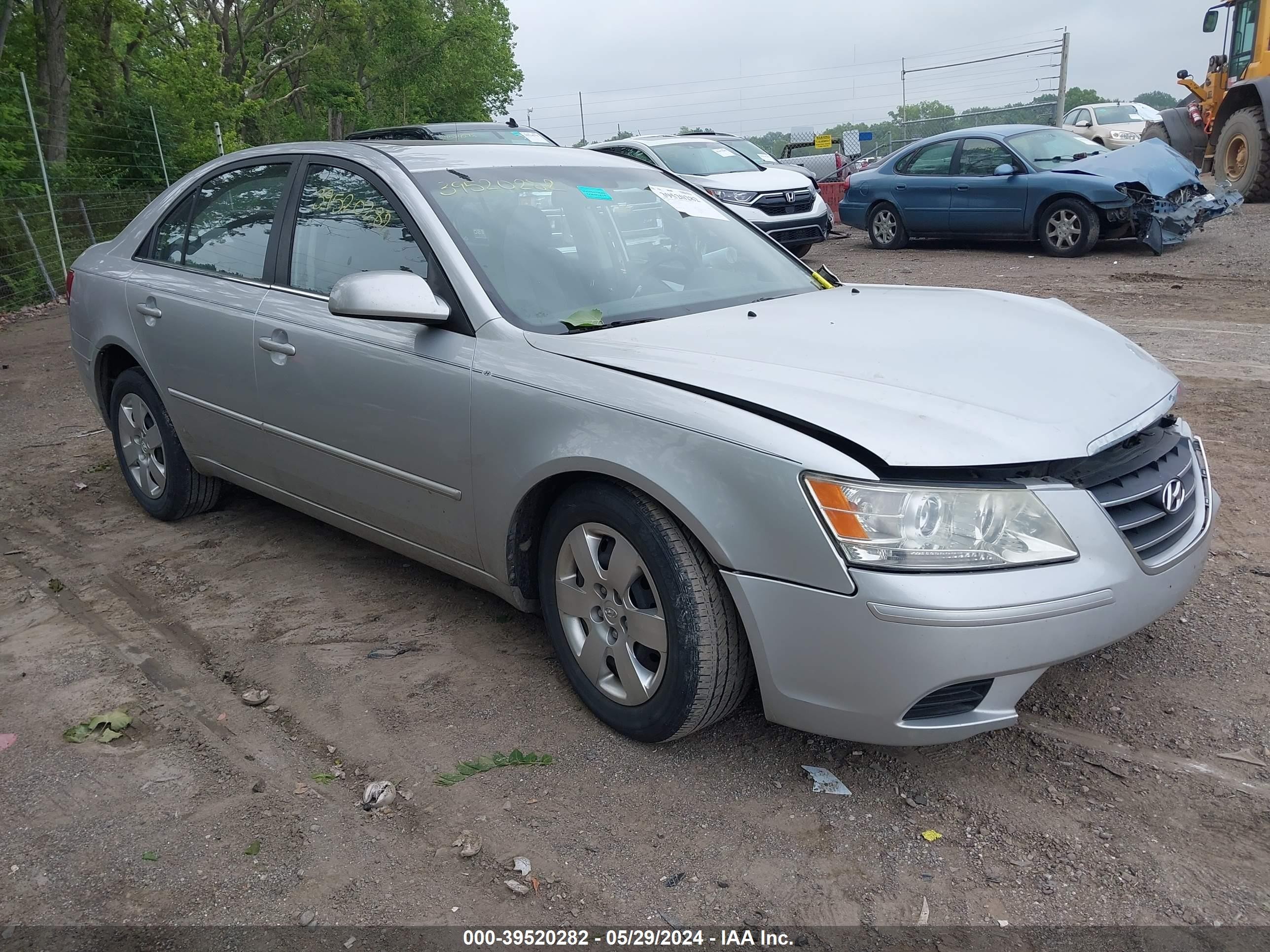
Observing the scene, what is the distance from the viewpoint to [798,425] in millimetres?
2559

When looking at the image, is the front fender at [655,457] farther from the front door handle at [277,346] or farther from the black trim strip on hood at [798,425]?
the front door handle at [277,346]

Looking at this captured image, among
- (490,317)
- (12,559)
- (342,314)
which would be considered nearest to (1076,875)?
(490,317)

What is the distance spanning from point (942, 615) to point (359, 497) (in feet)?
7.04

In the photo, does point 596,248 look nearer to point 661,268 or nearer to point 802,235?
point 661,268

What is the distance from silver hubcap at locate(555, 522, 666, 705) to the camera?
2.86m

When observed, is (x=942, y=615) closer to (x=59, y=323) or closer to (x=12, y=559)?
(x=12, y=559)

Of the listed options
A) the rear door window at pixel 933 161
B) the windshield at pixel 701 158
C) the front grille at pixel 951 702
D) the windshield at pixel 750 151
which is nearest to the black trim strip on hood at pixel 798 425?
the front grille at pixel 951 702

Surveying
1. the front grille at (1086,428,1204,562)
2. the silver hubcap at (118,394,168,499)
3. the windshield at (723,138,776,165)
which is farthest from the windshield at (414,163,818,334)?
the windshield at (723,138,776,165)

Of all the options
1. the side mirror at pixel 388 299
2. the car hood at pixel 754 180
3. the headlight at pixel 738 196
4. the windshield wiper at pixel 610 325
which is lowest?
the headlight at pixel 738 196


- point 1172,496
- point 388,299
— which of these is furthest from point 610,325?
point 1172,496

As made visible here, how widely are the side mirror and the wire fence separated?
11.4 meters

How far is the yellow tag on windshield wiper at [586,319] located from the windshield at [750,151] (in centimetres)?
1132

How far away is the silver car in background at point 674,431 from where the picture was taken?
96.8 inches

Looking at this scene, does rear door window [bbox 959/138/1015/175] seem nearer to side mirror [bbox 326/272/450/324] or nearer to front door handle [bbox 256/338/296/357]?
front door handle [bbox 256/338/296/357]
